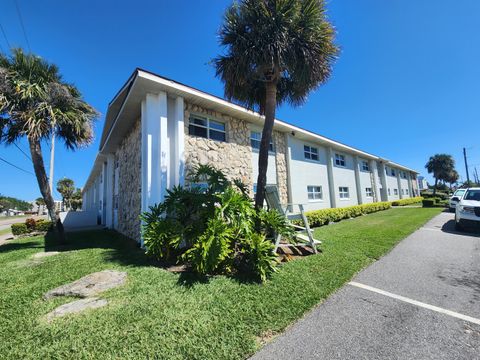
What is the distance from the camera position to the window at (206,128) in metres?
9.34

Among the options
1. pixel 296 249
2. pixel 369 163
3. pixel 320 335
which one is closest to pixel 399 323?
pixel 320 335

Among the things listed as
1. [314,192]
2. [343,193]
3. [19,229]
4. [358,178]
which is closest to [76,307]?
[314,192]

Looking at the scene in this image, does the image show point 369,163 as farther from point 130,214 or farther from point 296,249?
point 130,214

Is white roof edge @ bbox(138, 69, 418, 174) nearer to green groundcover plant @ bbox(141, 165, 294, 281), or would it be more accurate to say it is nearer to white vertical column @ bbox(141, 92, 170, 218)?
white vertical column @ bbox(141, 92, 170, 218)

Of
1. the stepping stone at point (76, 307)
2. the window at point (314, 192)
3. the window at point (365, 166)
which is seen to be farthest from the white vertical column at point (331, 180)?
the stepping stone at point (76, 307)

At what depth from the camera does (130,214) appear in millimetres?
10578

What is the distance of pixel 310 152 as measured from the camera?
1639 centimetres

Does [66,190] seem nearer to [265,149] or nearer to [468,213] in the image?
[265,149]

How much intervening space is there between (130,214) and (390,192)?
31095 millimetres

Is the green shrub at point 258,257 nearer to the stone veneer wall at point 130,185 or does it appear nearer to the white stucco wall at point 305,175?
the stone veneer wall at point 130,185

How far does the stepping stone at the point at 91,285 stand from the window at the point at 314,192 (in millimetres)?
12833

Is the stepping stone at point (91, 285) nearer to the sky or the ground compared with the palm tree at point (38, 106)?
nearer to the ground

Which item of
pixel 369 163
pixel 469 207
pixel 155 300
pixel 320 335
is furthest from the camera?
pixel 369 163

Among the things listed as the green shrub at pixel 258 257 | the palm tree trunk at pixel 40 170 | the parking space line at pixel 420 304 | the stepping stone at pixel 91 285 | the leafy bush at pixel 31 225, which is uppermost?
the palm tree trunk at pixel 40 170
